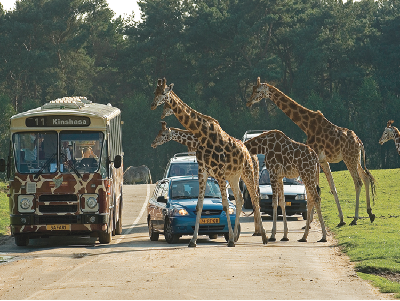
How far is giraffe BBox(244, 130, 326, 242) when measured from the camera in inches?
832

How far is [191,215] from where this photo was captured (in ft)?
65.0

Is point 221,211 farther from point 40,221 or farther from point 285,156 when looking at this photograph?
point 40,221

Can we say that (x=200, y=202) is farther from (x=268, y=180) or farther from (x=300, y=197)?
(x=268, y=180)

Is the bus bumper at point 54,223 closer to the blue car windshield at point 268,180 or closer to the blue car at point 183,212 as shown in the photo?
the blue car at point 183,212

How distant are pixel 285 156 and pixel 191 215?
137 inches

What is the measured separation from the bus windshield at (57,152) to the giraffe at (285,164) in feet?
15.9

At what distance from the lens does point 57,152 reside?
64.1 feet

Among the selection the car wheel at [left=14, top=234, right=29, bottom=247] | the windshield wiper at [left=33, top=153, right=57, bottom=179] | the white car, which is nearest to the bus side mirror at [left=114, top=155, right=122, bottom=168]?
the windshield wiper at [left=33, top=153, right=57, bottom=179]

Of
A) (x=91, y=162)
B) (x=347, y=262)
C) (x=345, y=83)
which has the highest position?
(x=345, y=83)

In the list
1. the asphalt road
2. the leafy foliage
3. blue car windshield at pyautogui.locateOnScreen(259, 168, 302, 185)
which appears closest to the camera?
the asphalt road

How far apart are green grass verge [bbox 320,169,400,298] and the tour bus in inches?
238

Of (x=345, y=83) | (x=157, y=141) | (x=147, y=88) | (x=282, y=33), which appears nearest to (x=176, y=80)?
(x=147, y=88)

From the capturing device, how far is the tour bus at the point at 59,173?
763 inches

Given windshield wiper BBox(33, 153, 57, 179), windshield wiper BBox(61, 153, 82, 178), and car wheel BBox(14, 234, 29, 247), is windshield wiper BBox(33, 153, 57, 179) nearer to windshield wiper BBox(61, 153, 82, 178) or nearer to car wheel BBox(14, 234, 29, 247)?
windshield wiper BBox(61, 153, 82, 178)
